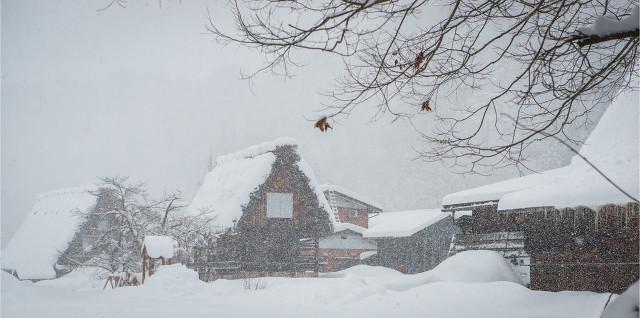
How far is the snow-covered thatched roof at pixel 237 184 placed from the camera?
2066 cm

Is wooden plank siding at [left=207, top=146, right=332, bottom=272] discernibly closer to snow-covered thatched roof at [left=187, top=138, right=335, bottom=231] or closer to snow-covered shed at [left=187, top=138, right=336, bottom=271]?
snow-covered shed at [left=187, top=138, right=336, bottom=271]

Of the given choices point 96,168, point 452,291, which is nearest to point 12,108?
point 96,168

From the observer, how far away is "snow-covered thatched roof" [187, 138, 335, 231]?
20.7m

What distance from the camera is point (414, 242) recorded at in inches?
1179

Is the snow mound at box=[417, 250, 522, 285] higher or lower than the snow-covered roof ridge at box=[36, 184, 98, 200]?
lower

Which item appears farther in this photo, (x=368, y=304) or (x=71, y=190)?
(x=71, y=190)

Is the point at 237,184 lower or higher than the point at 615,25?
higher

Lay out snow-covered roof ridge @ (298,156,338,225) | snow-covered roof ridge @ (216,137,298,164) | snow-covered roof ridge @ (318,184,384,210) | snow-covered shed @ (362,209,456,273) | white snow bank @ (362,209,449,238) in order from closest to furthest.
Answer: snow-covered roof ridge @ (298,156,338,225)
snow-covered roof ridge @ (216,137,298,164)
white snow bank @ (362,209,449,238)
snow-covered shed @ (362,209,456,273)
snow-covered roof ridge @ (318,184,384,210)

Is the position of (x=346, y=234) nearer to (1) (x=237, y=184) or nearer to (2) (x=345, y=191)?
(2) (x=345, y=191)

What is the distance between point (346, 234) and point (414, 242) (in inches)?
181

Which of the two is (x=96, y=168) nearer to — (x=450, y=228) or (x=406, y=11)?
(x=450, y=228)

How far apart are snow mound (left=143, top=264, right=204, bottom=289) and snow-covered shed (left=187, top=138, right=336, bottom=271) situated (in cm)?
525

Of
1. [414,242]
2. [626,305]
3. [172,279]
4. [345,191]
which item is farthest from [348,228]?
[626,305]

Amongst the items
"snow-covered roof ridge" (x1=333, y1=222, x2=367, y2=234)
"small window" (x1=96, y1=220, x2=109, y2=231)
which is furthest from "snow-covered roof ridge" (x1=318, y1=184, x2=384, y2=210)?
"small window" (x1=96, y1=220, x2=109, y2=231)
